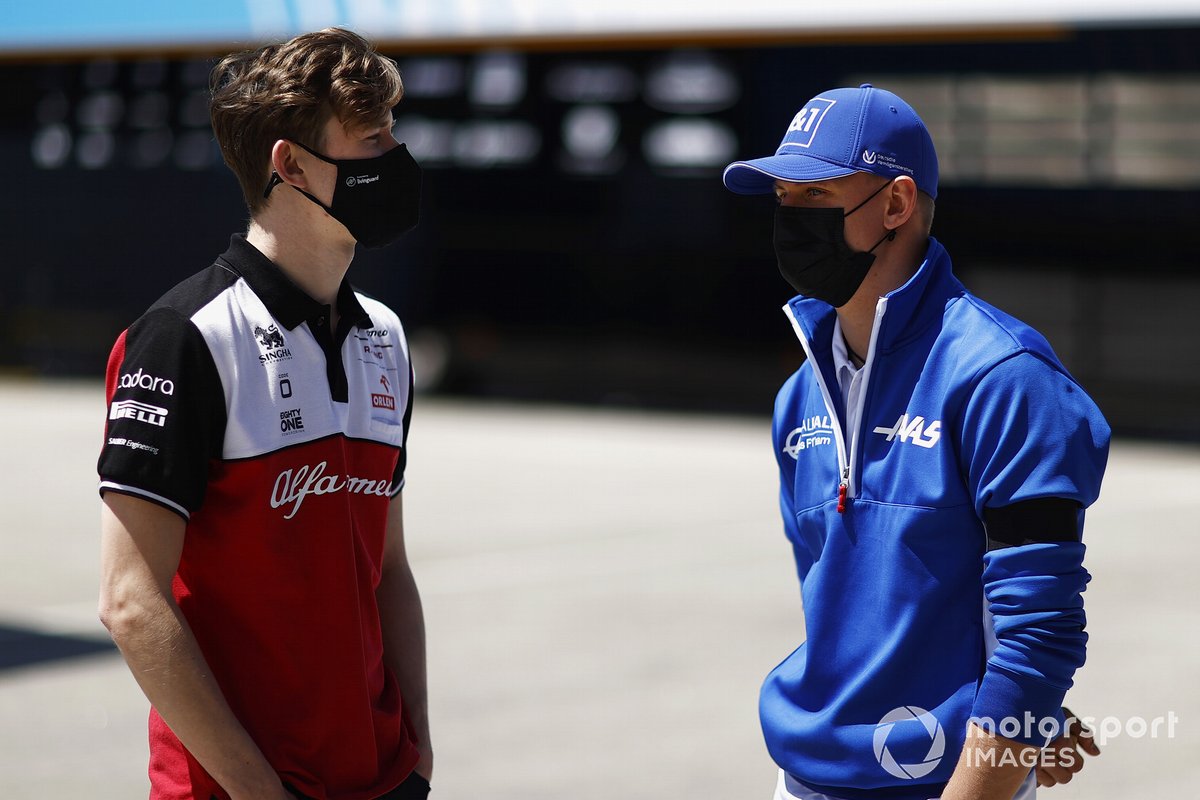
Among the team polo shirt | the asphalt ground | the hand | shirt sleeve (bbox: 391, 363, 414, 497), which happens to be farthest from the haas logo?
the asphalt ground

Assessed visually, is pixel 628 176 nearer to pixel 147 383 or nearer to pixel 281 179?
pixel 281 179

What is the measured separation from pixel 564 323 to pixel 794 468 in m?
16.5

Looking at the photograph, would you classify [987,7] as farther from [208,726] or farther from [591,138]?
[208,726]

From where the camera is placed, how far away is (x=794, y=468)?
10.2 feet

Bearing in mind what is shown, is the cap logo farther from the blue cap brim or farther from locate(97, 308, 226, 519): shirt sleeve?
locate(97, 308, 226, 519): shirt sleeve

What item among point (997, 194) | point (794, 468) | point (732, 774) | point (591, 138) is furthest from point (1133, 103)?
point (794, 468)

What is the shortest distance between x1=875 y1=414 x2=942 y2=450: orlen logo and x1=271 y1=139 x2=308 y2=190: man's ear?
1081mm

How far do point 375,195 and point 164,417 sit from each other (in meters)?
0.60

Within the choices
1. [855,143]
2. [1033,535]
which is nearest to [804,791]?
[1033,535]

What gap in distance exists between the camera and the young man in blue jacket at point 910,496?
251 cm

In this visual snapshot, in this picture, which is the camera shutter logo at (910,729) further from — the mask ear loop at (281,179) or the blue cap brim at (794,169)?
the mask ear loop at (281,179)

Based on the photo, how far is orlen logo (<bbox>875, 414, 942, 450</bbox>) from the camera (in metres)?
2.67

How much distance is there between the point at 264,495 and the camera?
2553 mm

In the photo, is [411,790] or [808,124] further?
[808,124]
